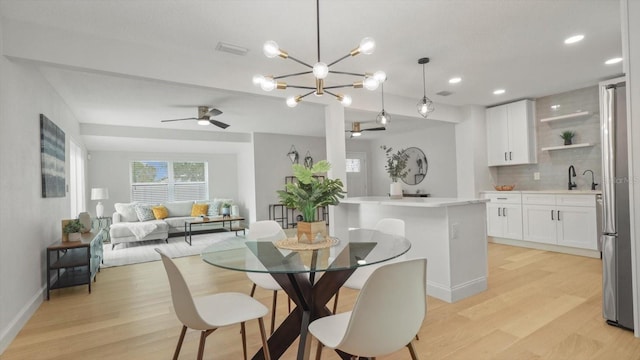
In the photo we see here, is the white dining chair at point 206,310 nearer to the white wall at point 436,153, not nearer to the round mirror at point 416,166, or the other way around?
the white wall at point 436,153

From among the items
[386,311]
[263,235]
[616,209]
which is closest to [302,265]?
[386,311]

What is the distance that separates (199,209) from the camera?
308 inches

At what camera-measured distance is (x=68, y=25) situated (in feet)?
8.47

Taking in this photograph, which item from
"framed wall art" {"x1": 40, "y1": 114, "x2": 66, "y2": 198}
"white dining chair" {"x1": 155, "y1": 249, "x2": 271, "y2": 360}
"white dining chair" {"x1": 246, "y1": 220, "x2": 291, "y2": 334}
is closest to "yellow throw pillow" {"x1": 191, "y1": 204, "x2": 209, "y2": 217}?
"framed wall art" {"x1": 40, "y1": 114, "x2": 66, "y2": 198}

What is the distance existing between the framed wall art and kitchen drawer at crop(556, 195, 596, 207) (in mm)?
6465

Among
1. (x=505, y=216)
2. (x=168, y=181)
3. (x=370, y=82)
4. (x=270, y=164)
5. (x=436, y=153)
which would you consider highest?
(x=370, y=82)

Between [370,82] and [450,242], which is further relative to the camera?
[450,242]

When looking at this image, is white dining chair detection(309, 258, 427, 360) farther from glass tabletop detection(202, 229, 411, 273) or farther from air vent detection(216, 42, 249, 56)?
air vent detection(216, 42, 249, 56)

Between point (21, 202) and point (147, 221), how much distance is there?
4.52m

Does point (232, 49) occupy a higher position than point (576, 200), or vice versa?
point (232, 49)

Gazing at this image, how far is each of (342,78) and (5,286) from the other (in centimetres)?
374

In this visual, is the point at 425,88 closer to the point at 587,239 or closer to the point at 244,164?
the point at 587,239

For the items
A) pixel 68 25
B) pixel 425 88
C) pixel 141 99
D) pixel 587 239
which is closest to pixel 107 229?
pixel 141 99

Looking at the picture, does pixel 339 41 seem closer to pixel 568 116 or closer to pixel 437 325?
pixel 437 325
